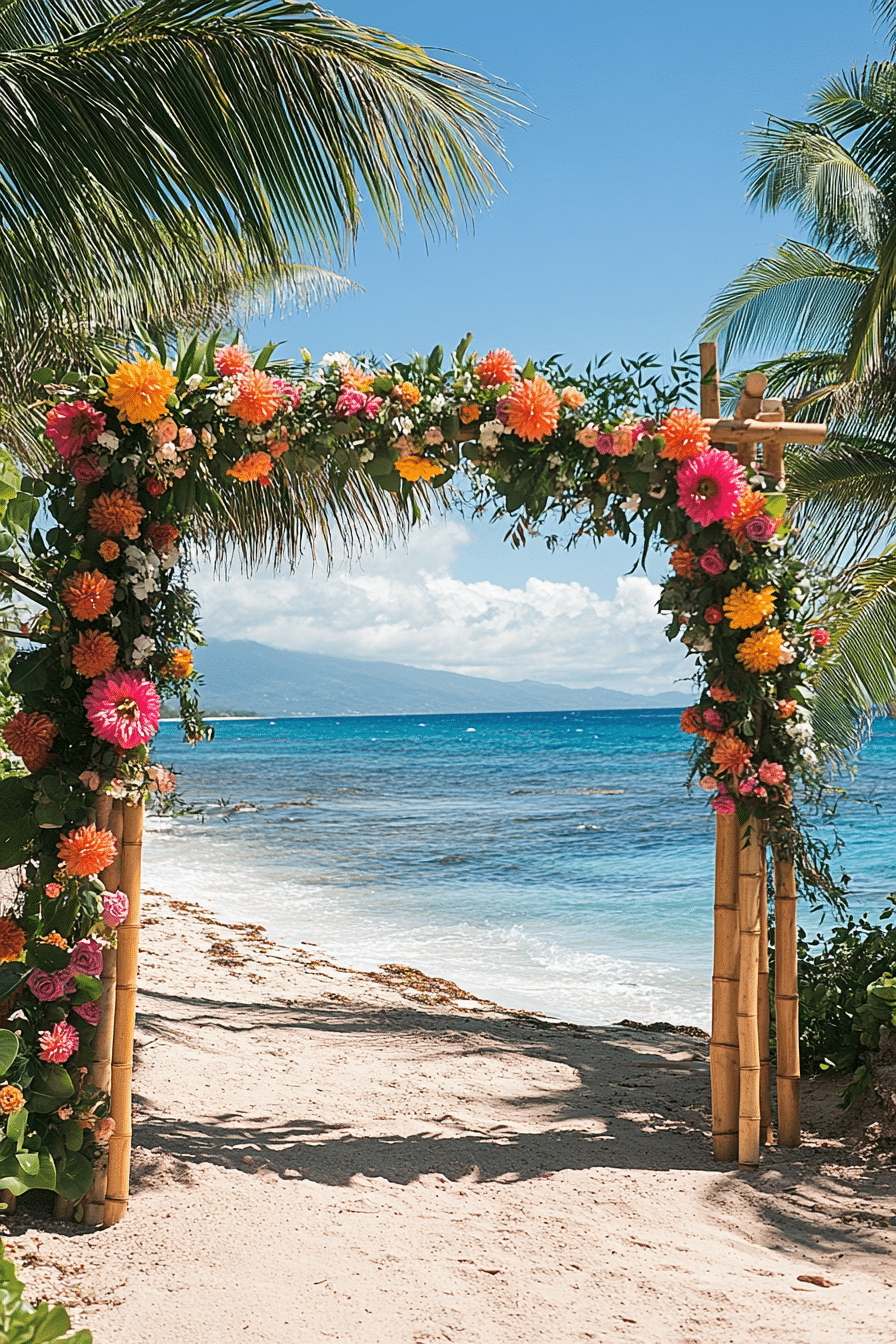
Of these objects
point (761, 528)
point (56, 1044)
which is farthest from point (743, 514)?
point (56, 1044)

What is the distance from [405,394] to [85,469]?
1229mm

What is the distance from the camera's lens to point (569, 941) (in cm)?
1012

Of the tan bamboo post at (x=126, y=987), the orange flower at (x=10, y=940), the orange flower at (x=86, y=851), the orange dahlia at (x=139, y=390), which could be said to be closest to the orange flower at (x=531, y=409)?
the orange dahlia at (x=139, y=390)

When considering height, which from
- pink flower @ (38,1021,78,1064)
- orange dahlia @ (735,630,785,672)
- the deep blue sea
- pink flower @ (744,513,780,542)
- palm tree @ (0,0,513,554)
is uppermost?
palm tree @ (0,0,513,554)

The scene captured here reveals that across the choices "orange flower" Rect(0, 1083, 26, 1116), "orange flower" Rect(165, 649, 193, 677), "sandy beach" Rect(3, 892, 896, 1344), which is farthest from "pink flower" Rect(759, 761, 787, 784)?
"orange flower" Rect(0, 1083, 26, 1116)

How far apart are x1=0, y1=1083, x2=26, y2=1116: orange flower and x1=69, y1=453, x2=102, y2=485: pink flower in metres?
2.05

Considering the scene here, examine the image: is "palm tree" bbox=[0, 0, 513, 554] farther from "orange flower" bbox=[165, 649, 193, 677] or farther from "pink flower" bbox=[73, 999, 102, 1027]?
"pink flower" bbox=[73, 999, 102, 1027]

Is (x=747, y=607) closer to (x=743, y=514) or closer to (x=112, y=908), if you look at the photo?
(x=743, y=514)

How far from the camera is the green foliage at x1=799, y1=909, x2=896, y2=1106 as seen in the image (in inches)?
183

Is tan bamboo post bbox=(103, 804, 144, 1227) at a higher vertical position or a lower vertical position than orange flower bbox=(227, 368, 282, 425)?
lower

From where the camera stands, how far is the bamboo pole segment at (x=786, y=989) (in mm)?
4246

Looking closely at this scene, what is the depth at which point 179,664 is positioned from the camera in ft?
12.2

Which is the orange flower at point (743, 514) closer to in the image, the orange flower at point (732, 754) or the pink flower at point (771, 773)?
the orange flower at point (732, 754)

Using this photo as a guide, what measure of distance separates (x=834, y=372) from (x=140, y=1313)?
7.67 meters
